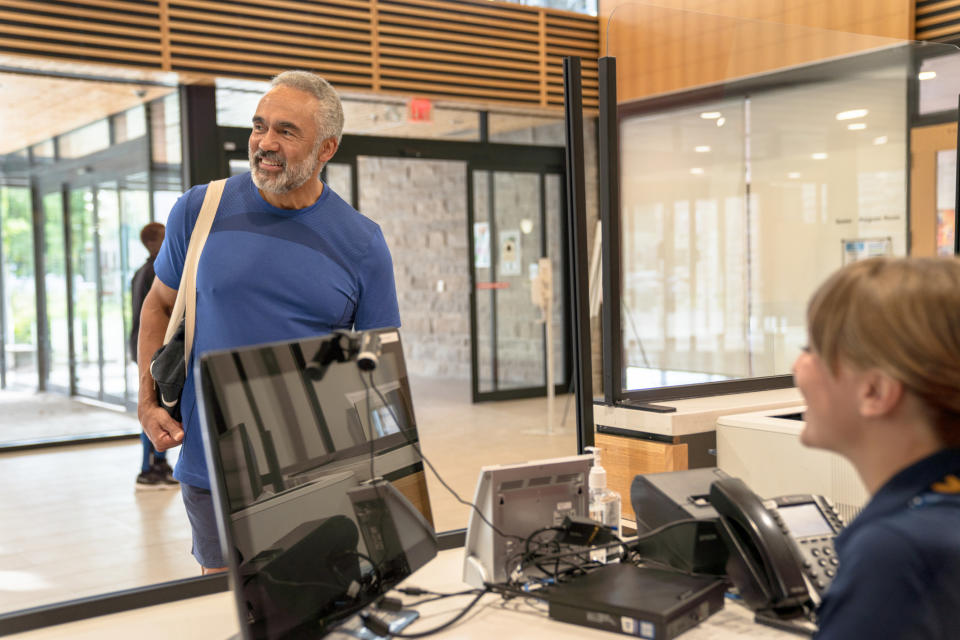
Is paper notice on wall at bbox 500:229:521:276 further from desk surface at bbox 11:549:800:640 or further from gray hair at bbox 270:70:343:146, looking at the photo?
desk surface at bbox 11:549:800:640

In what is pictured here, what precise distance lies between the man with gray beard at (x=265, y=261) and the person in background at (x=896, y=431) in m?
1.19

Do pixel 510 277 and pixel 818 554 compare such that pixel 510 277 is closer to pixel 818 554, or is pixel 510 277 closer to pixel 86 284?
pixel 86 284

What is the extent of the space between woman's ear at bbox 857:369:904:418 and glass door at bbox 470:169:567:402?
824cm

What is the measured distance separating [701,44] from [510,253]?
5.31 meters

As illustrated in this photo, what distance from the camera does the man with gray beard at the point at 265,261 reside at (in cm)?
186

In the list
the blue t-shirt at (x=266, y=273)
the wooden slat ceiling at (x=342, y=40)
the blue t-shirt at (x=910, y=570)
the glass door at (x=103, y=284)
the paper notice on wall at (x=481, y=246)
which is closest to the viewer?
the blue t-shirt at (x=910, y=570)

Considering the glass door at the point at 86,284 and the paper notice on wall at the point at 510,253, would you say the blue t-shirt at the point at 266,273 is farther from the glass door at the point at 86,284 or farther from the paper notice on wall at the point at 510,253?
the paper notice on wall at the point at 510,253

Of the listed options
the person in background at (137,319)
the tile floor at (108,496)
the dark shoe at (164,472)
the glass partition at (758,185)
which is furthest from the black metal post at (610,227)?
the dark shoe at (164,472)

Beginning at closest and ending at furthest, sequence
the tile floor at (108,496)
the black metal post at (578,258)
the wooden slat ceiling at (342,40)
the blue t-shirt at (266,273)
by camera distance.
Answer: the blue t-shirt at (266,273) → the black metal post at (578,258) → the tile floor at (108,496) → the wooden slat ceiling at (342,40)

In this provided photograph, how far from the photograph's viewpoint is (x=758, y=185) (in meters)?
6.32

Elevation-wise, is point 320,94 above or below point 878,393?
→ above

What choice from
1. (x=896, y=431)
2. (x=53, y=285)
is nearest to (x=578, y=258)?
(x=896, y=431)

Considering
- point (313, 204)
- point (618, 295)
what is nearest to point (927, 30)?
point (618, 295)

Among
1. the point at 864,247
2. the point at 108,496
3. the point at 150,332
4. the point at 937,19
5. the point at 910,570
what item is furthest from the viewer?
the point at 937,19
